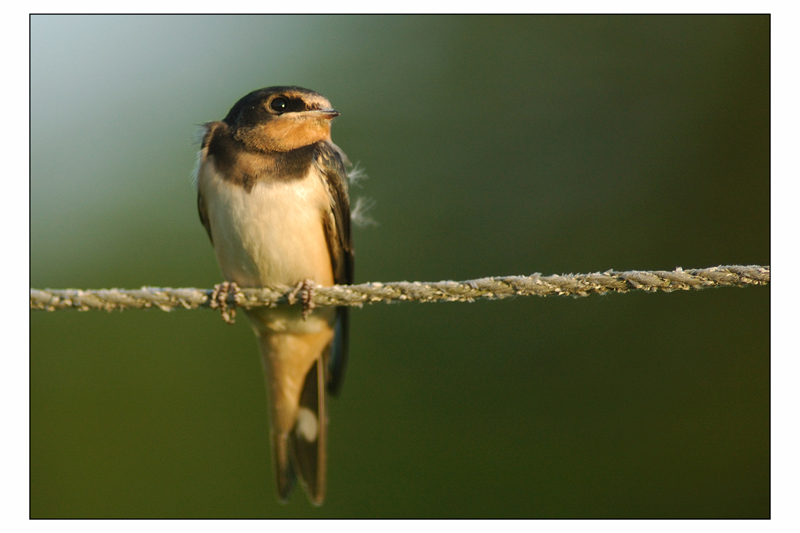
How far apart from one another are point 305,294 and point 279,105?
85cm

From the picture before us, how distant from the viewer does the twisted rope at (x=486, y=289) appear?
1795 millimetres

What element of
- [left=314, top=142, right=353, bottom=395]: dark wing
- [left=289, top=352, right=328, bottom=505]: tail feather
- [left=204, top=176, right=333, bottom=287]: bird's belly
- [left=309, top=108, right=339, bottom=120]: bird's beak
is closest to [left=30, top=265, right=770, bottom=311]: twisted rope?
[left=204, top=176, right=333, bottom=287]: bird's belly

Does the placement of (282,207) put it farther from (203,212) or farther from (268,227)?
(203,212)

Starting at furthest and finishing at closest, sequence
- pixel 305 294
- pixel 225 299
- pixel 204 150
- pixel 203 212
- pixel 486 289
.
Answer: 1. pixel 203 212
2. pixel 204 150
3. pixel 305 294
4. pixel 225 299
5. pixel 486 289

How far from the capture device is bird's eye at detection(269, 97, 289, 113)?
8.79 ft

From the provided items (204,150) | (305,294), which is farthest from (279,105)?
(305,294)

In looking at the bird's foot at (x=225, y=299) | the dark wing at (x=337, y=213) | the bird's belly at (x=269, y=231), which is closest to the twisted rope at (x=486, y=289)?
the bird's foot at (x=225, y=299)

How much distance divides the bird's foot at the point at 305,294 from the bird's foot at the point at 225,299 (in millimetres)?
241

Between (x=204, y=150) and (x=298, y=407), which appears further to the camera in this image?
(x=298, y=407)

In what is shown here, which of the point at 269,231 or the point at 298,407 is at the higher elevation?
the point at 269,231

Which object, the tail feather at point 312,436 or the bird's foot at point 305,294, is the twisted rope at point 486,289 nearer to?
the bird's foot at point 305,294

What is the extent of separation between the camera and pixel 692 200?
458 centimetres

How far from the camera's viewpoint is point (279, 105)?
2691 millimetres

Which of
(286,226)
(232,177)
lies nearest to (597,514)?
(286,226)
